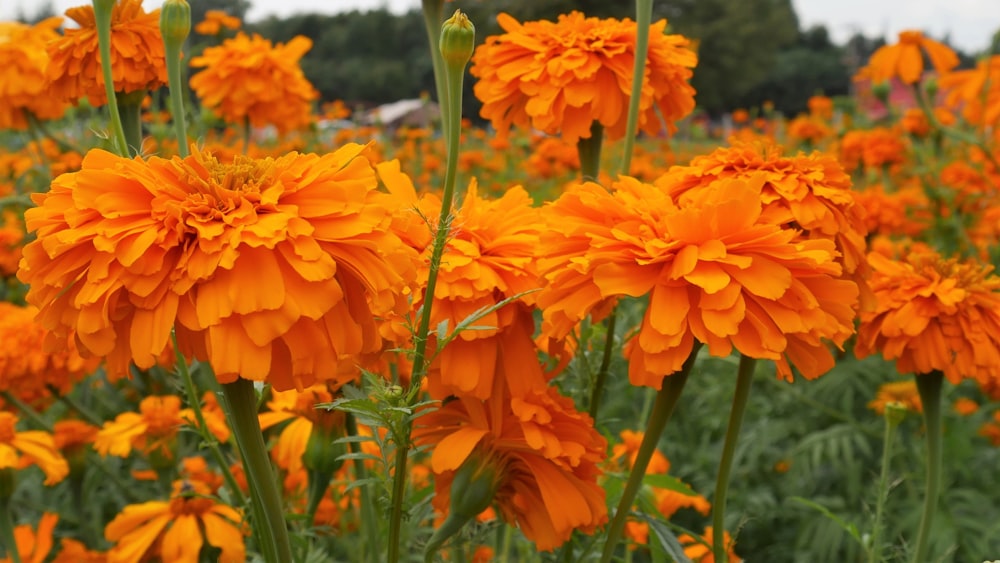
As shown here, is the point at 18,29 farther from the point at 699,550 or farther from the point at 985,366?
the point at 985,366

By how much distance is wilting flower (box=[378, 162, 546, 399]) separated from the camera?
0.84m

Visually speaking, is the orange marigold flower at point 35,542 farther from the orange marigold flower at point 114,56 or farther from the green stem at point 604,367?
the green stem at point 604,367

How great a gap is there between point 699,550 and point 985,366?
1.77ft

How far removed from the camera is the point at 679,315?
780mm

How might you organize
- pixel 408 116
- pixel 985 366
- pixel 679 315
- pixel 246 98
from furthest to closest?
pixel 408 116 < pixel 246 98 < pixel 985 366 < pixel 679 315

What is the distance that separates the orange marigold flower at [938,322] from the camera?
118 centimetres

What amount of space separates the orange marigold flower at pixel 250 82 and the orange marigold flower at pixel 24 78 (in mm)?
310

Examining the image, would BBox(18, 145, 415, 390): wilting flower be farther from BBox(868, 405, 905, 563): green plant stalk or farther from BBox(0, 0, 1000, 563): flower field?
BBox(868, 405, 905, 563): green plant stalk

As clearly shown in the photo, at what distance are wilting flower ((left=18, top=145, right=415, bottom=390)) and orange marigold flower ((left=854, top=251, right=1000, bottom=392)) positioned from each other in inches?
29.6

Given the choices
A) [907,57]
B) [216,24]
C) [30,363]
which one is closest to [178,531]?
[30,363]

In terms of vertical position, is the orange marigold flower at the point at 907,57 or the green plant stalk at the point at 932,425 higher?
the orange marigold flower at the point at 907,57

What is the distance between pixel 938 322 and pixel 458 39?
0.81m

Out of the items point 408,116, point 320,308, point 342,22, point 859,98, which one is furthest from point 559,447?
point 342,22

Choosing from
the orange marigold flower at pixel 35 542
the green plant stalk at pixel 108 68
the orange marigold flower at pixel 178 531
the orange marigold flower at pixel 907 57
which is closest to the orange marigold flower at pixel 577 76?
the green plant stalk at pixel 108 68
